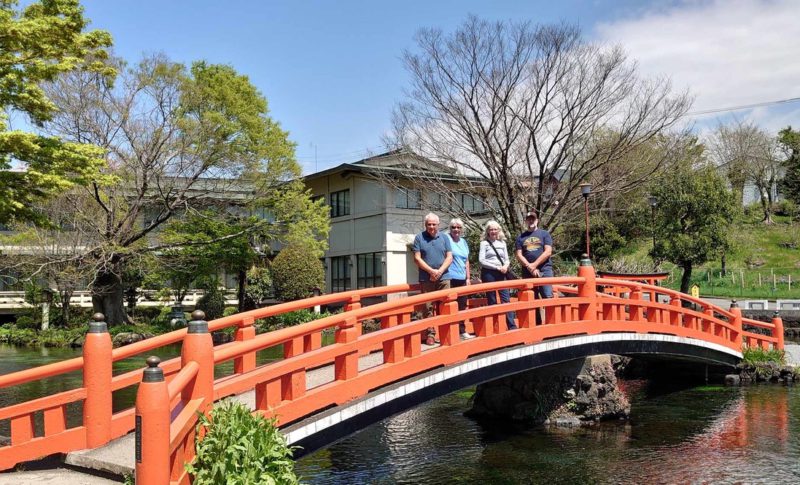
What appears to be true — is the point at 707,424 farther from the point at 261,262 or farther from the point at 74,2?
the point at 261,262

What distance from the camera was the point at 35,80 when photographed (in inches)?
498

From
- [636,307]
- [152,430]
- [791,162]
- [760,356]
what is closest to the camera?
[152,430]

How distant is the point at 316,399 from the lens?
6617 millimetres

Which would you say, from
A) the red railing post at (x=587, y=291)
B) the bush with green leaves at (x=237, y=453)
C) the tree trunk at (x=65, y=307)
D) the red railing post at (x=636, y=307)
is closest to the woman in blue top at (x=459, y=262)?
the red railing post at (x=587, y=291)

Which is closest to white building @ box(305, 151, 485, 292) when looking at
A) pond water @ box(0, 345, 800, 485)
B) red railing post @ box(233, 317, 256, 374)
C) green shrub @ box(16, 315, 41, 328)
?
green shrub @ box(16, 315, 41, 328)

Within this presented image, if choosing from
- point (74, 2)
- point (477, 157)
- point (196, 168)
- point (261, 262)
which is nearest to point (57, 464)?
point (74, 2)

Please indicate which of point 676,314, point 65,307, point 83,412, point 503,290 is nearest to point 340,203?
point 65,307

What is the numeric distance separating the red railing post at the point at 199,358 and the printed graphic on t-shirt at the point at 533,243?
609cm

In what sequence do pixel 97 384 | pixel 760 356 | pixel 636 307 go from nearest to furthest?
pixel 97 384 < pixel 636 307 < pixel 760 356

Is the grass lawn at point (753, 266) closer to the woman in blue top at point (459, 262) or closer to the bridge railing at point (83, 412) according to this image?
the woman in blue top at point (459, 262)

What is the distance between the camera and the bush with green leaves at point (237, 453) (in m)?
4.80

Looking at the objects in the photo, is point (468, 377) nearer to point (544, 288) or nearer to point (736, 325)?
point (544, 288)

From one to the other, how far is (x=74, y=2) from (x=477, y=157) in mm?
15187

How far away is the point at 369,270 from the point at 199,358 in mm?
30638
